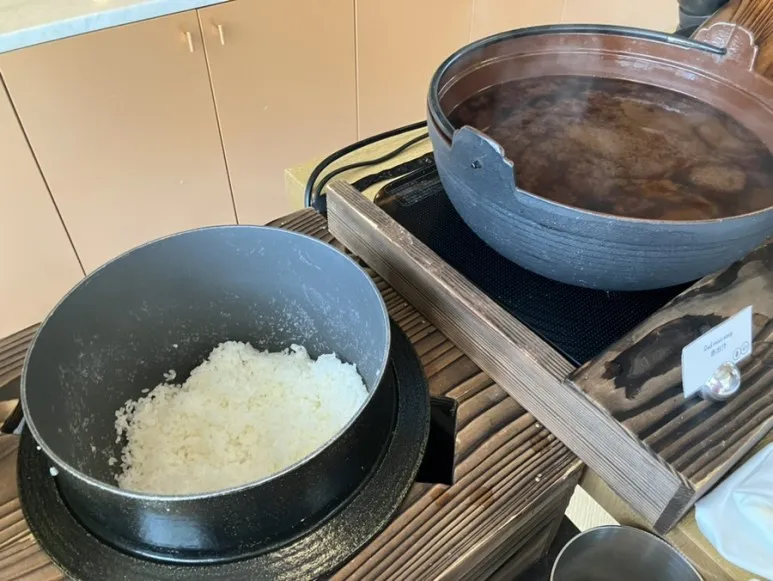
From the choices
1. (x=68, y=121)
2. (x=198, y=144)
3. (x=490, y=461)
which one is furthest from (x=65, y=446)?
(x=198, y=144)

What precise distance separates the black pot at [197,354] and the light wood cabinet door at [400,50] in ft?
5.21

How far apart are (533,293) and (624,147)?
250 millimetres

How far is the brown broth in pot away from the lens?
85 centimetres

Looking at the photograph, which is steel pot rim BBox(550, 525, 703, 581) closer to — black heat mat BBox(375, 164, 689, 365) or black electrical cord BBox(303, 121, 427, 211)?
black heat mat BBox(375, 164, 689, 365)

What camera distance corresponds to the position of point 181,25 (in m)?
1.88

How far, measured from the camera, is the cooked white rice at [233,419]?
2.64 feet

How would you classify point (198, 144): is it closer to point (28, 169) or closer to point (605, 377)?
point (28, 169)

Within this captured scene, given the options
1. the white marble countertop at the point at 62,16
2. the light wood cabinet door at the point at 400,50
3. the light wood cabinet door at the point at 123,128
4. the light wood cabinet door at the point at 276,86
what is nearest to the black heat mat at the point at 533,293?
the light wood cabinet door at the point at 276,86

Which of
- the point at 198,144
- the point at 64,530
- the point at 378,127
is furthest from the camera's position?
the point at 378,127

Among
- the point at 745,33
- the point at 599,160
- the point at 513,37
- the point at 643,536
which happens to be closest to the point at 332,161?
the point at 513,37

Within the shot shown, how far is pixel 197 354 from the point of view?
0.96 m

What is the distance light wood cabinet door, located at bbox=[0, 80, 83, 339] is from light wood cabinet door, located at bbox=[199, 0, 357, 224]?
575 mm

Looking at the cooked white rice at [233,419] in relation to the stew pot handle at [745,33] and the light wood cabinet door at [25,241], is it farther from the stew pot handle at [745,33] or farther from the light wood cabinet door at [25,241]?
the light wood cabinet door at [25,241]

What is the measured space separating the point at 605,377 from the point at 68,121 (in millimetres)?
1692
